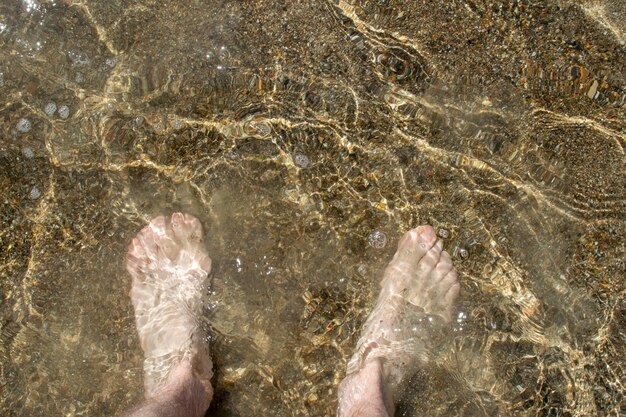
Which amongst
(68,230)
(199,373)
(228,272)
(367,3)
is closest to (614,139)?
(367,3)

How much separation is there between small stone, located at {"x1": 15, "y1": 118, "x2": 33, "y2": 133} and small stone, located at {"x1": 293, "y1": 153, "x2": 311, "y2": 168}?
5.23 ft

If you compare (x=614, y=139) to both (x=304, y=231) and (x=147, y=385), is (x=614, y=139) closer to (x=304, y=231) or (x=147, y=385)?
(x=304, y=231)

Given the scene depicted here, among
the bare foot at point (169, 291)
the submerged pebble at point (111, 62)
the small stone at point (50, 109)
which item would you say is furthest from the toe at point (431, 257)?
the small stone at point (50, 109)

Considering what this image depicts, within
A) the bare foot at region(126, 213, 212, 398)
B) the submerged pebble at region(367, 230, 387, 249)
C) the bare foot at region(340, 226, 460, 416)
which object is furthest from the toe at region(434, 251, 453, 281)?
the bare foot at region(126, 213, 212, 398)

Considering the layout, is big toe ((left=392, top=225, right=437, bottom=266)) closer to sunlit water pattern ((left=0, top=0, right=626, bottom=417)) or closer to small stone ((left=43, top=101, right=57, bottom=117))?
sunlit water pattern ((left=0, top=0, right=626, bottom=417))

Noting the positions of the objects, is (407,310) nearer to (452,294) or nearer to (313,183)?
(452,294)

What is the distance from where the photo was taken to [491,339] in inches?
123

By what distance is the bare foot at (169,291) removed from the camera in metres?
3.14

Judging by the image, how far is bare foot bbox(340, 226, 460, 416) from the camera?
314cm

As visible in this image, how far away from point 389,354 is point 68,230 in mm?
1970

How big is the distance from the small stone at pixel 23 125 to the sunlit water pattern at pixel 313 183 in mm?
28

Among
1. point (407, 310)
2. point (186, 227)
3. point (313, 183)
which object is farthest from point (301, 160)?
point (407, 310)

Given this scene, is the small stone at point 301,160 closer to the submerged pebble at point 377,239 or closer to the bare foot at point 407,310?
Answer: the submerged pebble at point 377,239

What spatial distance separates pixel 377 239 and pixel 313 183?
19.5 inches
